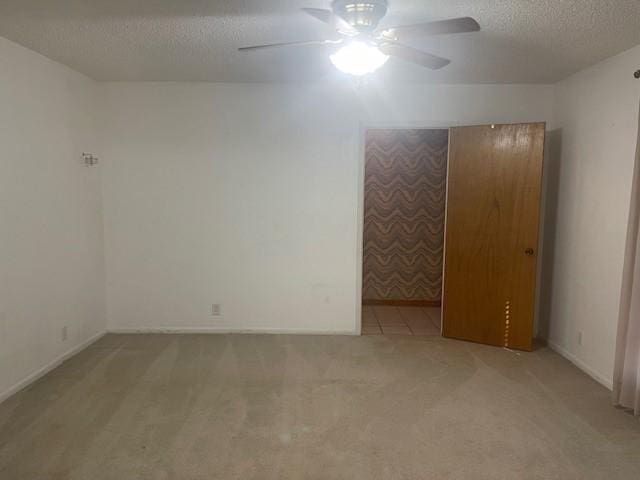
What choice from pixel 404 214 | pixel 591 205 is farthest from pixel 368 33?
pixel 404 214

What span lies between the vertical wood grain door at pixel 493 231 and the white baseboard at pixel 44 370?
324cm

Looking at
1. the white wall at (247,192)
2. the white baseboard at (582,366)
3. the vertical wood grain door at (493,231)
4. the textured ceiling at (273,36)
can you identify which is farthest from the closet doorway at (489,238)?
the textured ceiling at (273,36)

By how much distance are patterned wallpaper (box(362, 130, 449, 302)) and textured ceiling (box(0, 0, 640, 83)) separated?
5.12 ft

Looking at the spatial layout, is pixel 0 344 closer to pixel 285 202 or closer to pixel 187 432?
pixel 187 432

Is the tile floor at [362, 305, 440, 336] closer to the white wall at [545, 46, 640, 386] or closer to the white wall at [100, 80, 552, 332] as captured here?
the white wall at [100, 80, 552, 332]

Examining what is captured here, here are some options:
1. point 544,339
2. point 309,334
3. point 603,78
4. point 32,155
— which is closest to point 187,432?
point 309,334

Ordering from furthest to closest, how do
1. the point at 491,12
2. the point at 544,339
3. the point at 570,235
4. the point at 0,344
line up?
the point at 544,339
the point at 570,235
the point at 0,344
the point at 491,12

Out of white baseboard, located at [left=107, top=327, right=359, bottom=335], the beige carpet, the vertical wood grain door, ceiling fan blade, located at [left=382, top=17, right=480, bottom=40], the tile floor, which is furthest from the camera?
the tile floor

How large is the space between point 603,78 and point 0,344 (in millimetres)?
4569

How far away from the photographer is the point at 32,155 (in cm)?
316

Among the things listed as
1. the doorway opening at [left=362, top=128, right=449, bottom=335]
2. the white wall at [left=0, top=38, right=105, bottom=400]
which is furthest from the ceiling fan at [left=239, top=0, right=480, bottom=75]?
the doorway opening at [left=362, top=128, right=449, bottom=335]

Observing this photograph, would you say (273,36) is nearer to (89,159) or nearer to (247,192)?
(247,192)

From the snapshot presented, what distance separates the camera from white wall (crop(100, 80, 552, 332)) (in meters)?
4.07

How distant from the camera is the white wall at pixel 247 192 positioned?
4.07 metres
